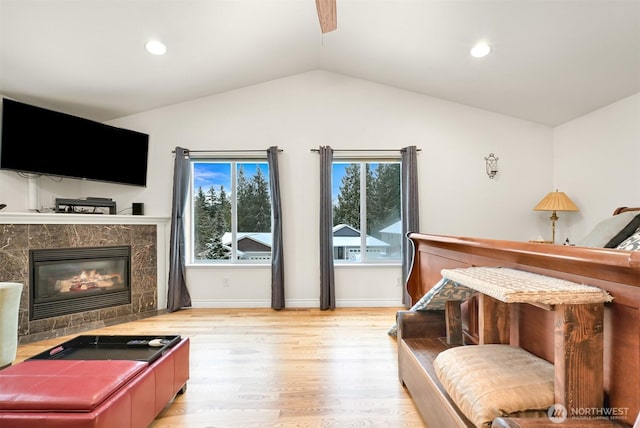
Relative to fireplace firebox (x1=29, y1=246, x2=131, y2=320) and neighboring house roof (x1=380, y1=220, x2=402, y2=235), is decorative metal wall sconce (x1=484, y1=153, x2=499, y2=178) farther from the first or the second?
fireplace firebox (x1=29, y1=246, x2=131, y2=320)

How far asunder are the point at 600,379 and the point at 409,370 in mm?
1011

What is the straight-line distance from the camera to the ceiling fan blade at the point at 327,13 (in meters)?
1.75

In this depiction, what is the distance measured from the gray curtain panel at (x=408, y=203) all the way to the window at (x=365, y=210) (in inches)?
8.0

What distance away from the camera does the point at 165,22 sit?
2.53 metres

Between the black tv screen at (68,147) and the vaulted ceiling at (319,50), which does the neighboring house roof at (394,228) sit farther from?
the black tv screen at (68,147)

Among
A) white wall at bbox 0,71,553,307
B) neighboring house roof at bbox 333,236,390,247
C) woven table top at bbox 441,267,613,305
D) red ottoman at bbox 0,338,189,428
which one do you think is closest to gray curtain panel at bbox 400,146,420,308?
white wall at bbox 0,71,553,307

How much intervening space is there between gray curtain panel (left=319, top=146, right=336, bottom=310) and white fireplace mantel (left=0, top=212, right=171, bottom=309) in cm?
206

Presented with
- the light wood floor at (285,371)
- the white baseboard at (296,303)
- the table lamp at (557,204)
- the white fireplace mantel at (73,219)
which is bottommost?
the light wood floor at (285,371)

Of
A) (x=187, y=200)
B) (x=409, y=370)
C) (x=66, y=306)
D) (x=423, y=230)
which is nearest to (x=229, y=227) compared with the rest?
(x=187, y=200)

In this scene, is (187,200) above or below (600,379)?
above

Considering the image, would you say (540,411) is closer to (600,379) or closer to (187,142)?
(600,379)

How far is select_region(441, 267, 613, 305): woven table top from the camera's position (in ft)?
2.89

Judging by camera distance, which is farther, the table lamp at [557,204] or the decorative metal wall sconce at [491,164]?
the decorative metal wall sconce at [491,164]

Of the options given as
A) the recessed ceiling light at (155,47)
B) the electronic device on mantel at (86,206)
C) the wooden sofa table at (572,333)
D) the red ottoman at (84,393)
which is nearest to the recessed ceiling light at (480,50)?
the wooden sofa table at (572,333)
